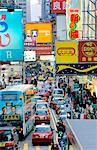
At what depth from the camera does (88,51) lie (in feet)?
75.9

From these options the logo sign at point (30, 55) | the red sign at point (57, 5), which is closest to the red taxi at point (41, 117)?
the logo sign at point (30, 55)

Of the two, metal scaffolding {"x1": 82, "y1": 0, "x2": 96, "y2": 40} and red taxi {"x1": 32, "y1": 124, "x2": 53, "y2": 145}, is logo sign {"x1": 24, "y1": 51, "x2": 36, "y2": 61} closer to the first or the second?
metal scaffolding {"x1": 82, "y1": 0, "x2": 96, "y2": 40}

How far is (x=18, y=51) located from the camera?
86.2ft

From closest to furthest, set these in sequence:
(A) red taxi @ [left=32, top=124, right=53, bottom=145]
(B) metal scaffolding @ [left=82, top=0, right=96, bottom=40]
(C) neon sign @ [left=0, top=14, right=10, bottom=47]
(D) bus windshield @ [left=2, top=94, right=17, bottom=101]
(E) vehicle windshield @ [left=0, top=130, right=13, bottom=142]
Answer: (E) vehicle windshield @ [left=0, top=130, right=13, bottom=142]
(A) red taxi @ [left=32, top=124, right=53, bottom=145]
(D) bus windshield @ [left=2, top=94, right=17, bottom=101]
(C) neon sign @ [left=0, top=14, right=10, bottom=47]
(B) metal scaffolding @ [left=82, top=0, right=96, bottom=40]

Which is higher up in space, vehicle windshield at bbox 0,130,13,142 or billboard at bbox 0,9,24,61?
billboard at bbox 0,9,24,61

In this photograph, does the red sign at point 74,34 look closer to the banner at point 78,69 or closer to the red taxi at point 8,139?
the banner at point 78,69

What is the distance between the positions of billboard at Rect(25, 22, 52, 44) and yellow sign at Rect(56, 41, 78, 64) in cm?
3534

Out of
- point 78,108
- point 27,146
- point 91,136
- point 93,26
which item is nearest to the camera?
point 91,136

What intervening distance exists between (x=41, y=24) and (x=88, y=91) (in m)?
24.0

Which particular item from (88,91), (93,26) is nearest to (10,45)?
(88,91)

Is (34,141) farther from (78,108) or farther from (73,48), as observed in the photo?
(78,108)

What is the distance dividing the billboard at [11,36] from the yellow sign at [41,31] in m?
33.2

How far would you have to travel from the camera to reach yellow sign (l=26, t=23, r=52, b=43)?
60.3 meters

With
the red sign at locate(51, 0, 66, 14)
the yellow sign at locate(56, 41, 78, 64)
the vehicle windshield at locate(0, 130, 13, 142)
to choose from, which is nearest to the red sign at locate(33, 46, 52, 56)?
the red sign at locate(51, 0, 66, 14)
